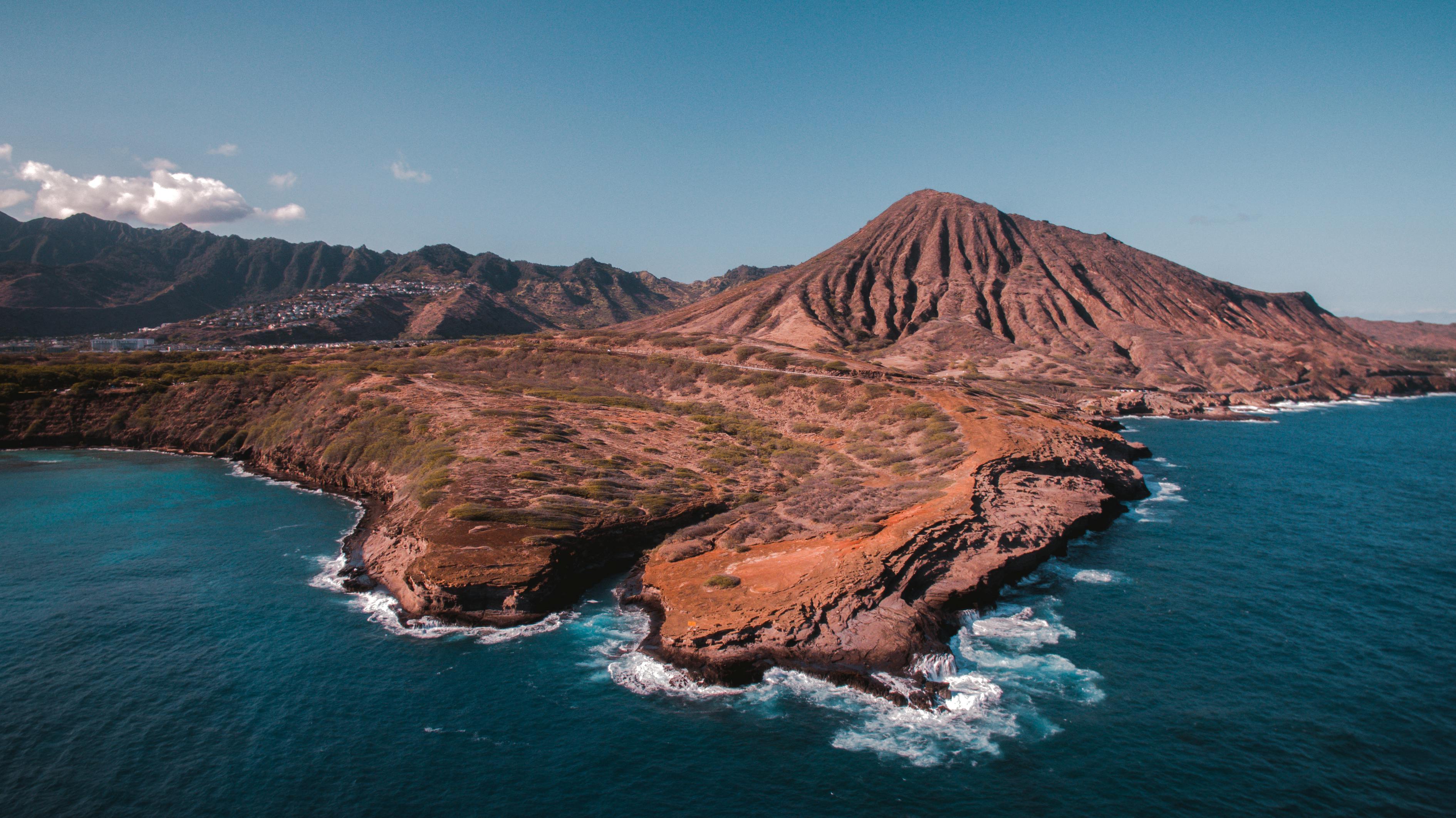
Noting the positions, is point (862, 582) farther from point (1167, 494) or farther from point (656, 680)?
point (1167, 494)

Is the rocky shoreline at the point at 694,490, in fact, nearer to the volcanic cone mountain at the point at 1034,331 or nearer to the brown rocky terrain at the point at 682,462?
the brown rocky terrain at the point at 682,462

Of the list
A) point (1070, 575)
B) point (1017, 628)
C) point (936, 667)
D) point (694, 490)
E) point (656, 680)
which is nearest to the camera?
point (656, 680)

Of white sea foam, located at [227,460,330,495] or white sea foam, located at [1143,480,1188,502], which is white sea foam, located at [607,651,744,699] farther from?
white sea foam, located at [1143,480,1188,502]

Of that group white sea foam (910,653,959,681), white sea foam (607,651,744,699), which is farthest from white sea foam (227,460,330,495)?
white sea foam (910,653,959,681)

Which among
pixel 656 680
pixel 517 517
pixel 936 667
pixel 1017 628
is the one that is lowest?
pixel 656 680

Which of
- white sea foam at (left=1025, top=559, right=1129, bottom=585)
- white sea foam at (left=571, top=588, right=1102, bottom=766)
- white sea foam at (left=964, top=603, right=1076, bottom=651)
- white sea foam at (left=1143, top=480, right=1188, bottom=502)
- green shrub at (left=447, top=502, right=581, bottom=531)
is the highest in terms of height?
white sea foam at (left=1143, top=480, right=1188, bottom=502)

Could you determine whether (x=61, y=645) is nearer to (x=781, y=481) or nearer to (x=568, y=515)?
(x=568, y=515)

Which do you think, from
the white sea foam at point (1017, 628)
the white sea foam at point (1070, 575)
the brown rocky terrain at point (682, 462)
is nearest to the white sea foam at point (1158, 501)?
the brown rocky terrain at point (682, 462)

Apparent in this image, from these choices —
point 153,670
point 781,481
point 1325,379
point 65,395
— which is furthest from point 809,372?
point 1325,379

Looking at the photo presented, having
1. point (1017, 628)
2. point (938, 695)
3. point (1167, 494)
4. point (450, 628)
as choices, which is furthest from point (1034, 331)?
point (450, 628)
